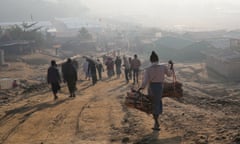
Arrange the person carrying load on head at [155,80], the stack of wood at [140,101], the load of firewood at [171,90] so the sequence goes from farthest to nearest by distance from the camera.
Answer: the load of firewood at [171,90] → the stack of wood at [140,101] → the person carrying load on head at [155,80]

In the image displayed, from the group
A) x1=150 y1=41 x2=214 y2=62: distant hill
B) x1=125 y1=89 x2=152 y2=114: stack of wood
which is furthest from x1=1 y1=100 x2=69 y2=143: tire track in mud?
x1=150 y1=41 x2=214 y2=62: distant hill

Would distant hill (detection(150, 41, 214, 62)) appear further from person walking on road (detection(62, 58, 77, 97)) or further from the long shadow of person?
the long shadow of person

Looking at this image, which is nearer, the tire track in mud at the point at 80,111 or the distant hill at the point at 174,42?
the tire track in mud at the point at 80,111

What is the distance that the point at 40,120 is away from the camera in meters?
10.3

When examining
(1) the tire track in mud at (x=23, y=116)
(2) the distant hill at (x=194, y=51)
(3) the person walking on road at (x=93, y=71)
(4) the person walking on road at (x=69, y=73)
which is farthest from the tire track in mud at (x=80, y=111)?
(2) the distant hill at (x=194, y=51)

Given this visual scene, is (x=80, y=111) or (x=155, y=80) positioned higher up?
(x=155, y=80)

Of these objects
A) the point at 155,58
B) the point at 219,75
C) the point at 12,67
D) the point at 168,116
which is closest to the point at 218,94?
the point at 219,75

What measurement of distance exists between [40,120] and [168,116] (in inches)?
127

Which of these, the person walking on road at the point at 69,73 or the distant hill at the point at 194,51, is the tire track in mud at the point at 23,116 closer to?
the person walking on road at the point at 69,73

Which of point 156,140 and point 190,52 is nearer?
point 156,140

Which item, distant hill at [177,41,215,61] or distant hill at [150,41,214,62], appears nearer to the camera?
distant hill at [150,41,214,62]

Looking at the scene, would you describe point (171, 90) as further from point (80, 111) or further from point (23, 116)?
point (23, 116)

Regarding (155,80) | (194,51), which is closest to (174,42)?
(194,51)

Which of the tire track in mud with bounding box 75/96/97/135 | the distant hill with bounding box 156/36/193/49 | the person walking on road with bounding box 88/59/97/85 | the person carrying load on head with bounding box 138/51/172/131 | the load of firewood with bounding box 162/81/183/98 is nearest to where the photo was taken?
the person carrying load on head with bounding box 138/51/172/131
